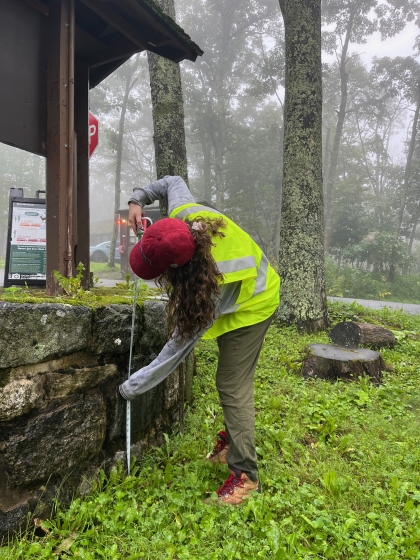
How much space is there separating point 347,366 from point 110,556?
123 inches

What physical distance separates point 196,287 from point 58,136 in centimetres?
171

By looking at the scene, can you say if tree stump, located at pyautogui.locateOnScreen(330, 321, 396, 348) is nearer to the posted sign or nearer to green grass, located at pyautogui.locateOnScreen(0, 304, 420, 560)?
green grass, located at pyautogui.locateOnScreen(0, 304, 420, 560)

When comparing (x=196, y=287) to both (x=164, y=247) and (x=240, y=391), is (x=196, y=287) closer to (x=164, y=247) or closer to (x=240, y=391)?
(x=164, y=247)

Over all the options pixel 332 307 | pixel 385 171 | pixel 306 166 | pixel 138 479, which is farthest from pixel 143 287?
pixel 385 171

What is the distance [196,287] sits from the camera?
1972mm

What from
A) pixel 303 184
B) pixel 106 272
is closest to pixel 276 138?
pixel 106 272

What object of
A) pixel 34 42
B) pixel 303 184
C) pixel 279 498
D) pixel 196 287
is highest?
pixel 34 42

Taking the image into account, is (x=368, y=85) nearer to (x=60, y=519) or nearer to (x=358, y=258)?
(x=358, y=258)

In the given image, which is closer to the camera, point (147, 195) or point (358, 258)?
point (147, 195)

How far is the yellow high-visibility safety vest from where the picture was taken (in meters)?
2.12

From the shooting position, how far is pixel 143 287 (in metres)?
3.55

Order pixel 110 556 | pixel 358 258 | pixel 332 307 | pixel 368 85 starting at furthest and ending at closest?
pixel 368 85 → pixel 358 258 → pixel 332 307 → pixel 110 556

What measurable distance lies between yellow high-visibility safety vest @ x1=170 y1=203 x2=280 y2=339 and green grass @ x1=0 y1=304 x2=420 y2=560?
98 centimetres

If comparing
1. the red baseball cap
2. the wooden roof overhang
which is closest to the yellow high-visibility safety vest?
the red baseball cap
